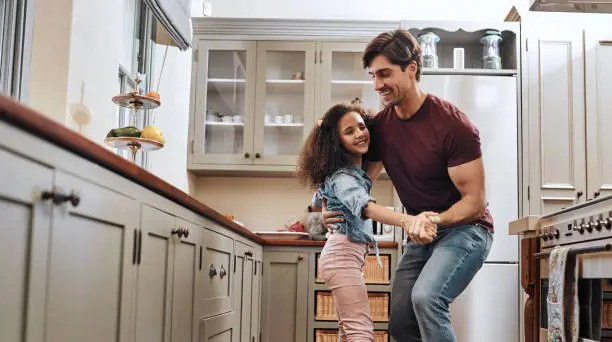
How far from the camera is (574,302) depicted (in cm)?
234

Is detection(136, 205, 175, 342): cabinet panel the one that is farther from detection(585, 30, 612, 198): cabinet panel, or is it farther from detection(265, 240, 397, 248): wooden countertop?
detection(585, 30, 612, 198): cabinet panel

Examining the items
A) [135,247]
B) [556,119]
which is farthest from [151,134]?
[556,119]

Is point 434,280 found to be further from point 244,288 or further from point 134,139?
point 244,288

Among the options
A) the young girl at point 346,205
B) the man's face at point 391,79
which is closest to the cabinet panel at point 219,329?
the young girl at point 346,205

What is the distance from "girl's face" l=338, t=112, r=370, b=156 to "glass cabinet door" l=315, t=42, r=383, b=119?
2513 millimetres

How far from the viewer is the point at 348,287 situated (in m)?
2.37

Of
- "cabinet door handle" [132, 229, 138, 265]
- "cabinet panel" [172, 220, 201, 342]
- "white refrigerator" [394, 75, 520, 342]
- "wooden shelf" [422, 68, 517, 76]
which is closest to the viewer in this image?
"cabinet door handle" [132, 229, 138, 265]

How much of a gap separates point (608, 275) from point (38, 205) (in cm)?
164

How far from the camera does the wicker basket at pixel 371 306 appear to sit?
14.7 ft

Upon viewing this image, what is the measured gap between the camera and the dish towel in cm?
234

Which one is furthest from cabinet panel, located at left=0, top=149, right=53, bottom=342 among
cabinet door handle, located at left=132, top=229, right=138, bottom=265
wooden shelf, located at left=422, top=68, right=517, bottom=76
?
wooden shelf, located at left=422, top=68, right=517, bottom=76

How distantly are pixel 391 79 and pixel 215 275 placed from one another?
3.14 feet

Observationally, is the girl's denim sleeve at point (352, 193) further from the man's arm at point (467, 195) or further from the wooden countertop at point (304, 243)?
the wooden countertop at point (304, 243)

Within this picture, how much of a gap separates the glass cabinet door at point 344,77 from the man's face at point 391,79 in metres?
2.55
